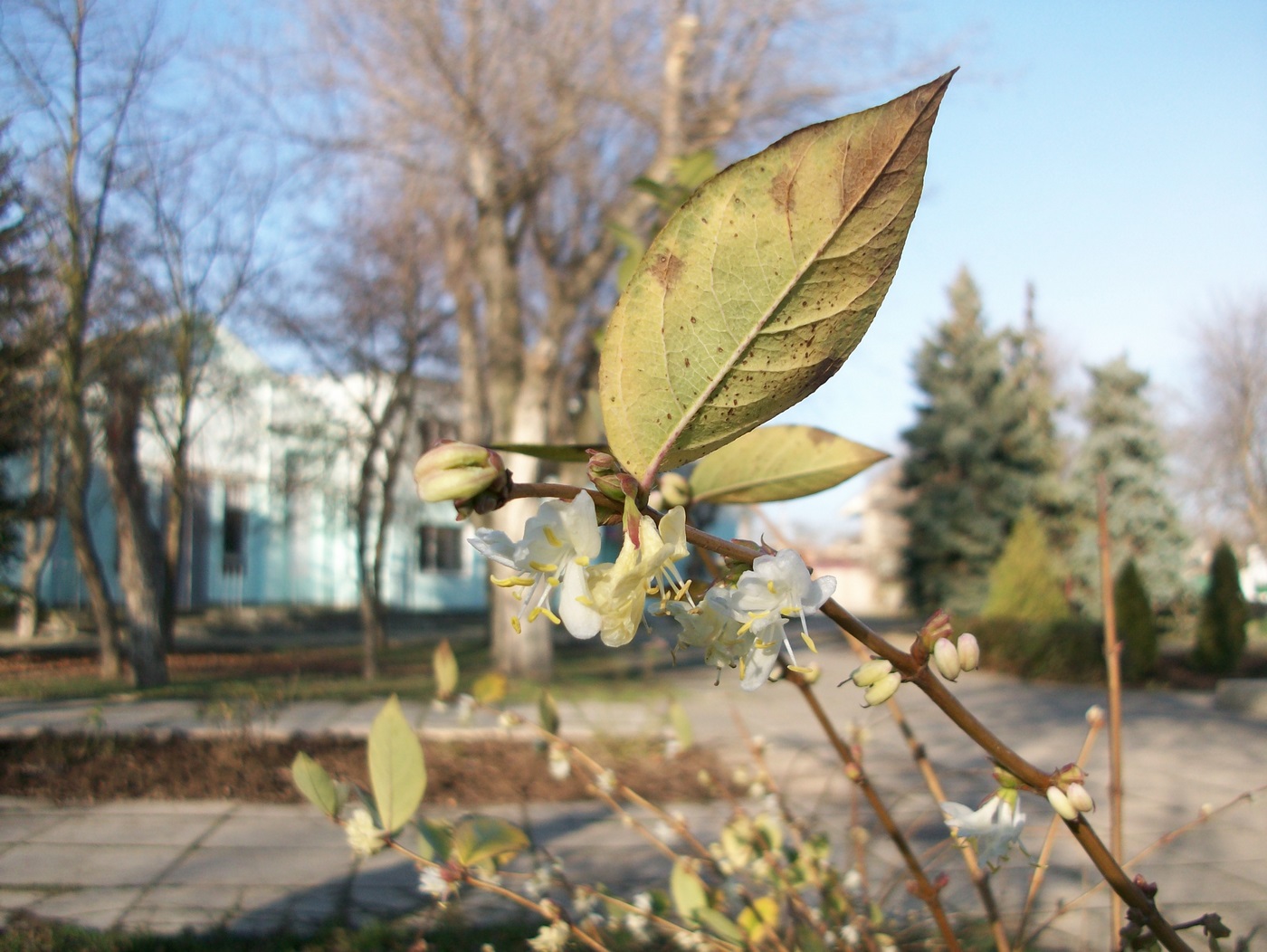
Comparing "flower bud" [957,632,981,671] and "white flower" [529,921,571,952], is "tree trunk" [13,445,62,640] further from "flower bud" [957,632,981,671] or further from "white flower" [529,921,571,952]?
"flower bud" [957,632,981,671]

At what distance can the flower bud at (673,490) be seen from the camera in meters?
0.61

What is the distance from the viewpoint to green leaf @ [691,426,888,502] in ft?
2.37

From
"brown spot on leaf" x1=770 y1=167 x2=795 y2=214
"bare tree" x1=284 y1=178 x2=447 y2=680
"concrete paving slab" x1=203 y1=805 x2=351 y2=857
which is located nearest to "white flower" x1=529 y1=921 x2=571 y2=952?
"brown spot on leaf" x1=770 y1=167 x2=795 y2=214

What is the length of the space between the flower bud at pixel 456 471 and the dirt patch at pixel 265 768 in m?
2.47

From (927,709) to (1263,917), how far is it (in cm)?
503

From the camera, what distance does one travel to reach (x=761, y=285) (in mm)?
393

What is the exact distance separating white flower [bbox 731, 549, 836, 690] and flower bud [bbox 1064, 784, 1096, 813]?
21 cm

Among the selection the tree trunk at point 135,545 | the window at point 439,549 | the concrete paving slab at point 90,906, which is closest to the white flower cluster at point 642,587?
the concrete paving slab at point 90,906

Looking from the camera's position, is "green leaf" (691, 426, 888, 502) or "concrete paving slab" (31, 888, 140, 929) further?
"concrete paving slab" (31, 888, 140, 929)

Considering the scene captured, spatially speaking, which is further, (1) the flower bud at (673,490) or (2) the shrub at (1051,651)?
(2) the shrub at (1051,651)

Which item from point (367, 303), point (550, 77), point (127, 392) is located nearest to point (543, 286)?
point (367, 303)

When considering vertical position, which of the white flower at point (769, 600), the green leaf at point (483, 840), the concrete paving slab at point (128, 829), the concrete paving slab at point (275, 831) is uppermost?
the white flower at point (769, 600)

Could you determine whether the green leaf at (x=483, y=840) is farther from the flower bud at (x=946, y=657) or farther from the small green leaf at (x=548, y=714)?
the flower bud at (x=946, y=657)

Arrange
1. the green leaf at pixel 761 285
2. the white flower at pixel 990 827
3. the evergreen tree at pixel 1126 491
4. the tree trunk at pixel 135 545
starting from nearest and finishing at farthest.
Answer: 1. the green leaf at pixel 761 285
2. the white flower at pixel 990 827
3. the tree trunk at pixel 135 545
4. the evergreen tree at pixel 1126 491
